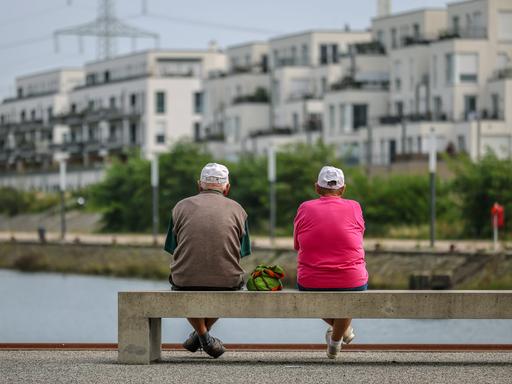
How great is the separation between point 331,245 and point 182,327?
1880cm

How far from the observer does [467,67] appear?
7375 cm

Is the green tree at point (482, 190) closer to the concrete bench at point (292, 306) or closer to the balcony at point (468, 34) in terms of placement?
the balcony at point (468, 34)

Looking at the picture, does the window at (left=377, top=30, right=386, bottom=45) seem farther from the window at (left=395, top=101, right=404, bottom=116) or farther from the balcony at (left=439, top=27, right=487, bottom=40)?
the balcony at (left=439, top=27, right=487, bottom=40)

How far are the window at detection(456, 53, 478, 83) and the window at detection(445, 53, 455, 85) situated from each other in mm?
302

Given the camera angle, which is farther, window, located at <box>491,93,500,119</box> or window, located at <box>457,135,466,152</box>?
window, located at <box>491,93,500,119</box>

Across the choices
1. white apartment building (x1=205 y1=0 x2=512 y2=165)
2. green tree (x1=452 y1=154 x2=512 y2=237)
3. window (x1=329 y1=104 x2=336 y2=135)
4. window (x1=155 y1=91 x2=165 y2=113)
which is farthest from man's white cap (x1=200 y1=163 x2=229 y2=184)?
window (x1=155 y1=91 x2=165 y2=113)

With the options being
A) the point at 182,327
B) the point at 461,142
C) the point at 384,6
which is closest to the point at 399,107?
the point at 461,142

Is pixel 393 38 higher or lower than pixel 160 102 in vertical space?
higher

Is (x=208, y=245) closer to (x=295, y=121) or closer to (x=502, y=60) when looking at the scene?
(x=502, y=60)

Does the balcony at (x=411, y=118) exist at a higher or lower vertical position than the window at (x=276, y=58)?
lower

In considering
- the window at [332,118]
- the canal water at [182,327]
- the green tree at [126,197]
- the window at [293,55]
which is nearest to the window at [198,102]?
the window at [293,55]

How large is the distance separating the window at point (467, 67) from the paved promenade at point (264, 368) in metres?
60.9

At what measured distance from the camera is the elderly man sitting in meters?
12.7

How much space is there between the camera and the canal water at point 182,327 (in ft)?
94.5
